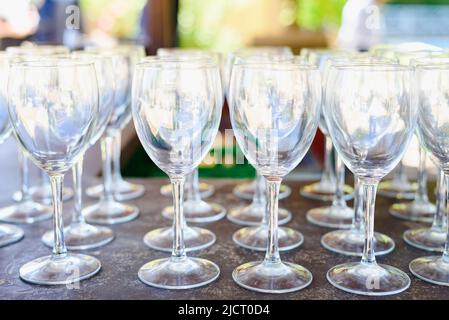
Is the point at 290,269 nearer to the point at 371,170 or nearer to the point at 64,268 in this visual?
the point at 371,170

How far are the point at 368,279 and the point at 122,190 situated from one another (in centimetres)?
53

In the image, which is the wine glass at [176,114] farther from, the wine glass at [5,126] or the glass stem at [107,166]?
the glass stem at [107,166]

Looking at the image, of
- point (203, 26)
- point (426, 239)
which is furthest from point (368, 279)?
point (203, 26)

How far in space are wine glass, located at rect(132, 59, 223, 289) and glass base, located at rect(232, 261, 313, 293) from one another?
4 centimetres

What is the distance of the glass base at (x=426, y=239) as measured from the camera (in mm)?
895

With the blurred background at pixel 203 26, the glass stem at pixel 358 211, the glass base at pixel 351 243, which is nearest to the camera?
the glass base at pixel 351 243

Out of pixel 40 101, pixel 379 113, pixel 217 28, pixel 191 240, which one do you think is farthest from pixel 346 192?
pixel 217 28

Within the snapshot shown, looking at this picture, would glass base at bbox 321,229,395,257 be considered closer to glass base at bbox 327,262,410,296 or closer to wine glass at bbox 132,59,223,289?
glass base at bbox 327,262,410,296

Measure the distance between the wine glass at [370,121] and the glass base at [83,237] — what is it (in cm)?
32

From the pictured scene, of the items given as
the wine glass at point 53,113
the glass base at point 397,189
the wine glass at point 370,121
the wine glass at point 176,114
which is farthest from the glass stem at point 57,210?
the glass base at point 397,189

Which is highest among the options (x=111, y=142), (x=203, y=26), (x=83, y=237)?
(x=203, y=26)

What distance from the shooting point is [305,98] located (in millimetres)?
738

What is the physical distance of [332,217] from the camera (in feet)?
3.38

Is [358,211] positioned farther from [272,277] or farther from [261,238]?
[272,277]
